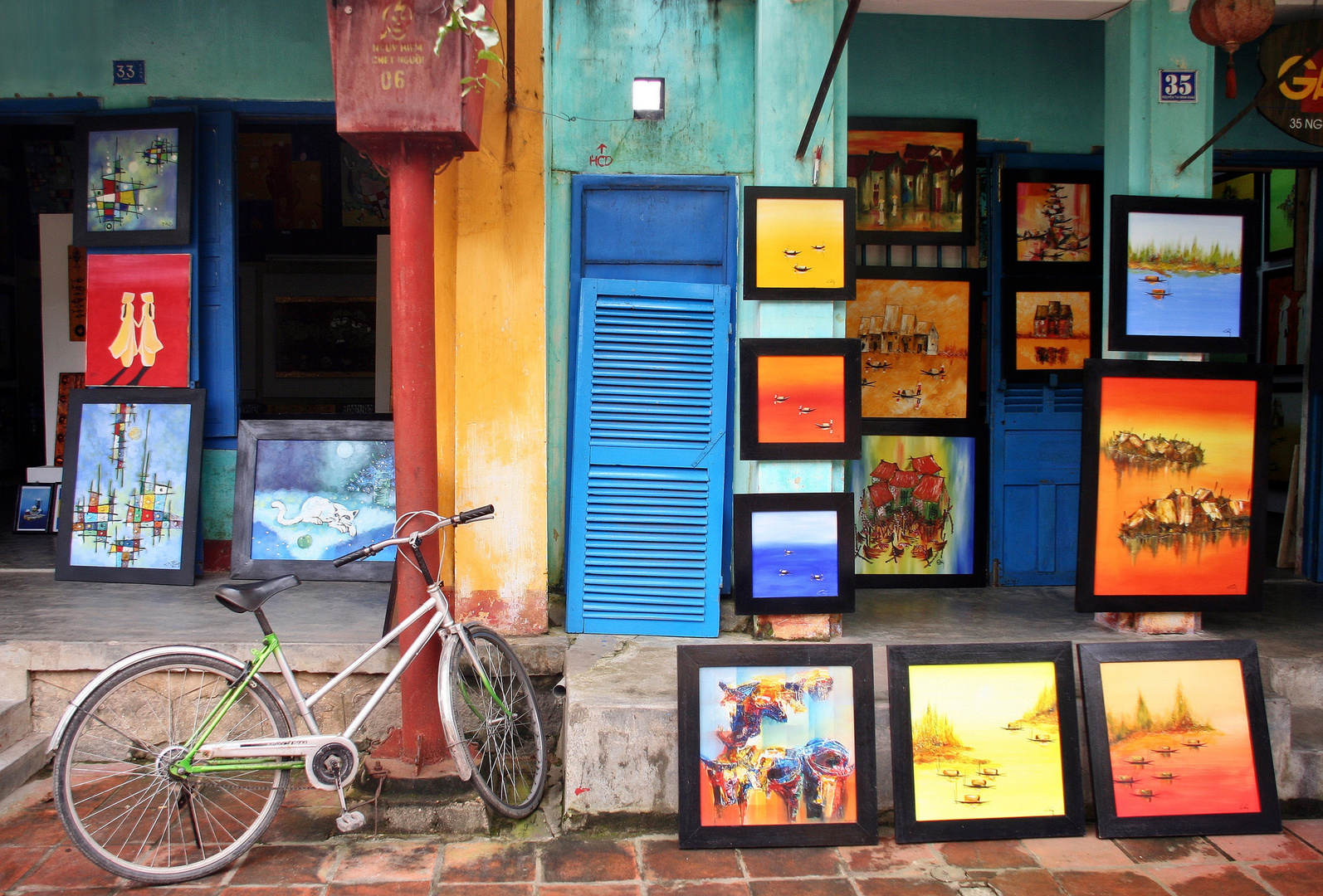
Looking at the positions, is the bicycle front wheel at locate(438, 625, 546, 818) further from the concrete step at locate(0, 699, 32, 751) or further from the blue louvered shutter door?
the concrete step at locate(0, 699, 32, 751)

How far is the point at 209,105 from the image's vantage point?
5527 mm

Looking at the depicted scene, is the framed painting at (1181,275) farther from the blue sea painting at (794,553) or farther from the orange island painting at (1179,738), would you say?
the blue sea painting at (794,553)

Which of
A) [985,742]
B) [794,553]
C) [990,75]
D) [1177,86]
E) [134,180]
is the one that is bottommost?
[985,742]

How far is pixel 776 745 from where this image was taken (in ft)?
11.7

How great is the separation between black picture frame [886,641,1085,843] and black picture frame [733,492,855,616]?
0.75 metres

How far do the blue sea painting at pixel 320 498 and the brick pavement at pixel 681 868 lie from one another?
82.3 inches

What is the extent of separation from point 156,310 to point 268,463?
3.80 ft

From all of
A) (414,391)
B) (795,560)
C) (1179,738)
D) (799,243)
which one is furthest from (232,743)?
(1179,738)

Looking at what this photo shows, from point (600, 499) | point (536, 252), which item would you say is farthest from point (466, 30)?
point (600, 499)

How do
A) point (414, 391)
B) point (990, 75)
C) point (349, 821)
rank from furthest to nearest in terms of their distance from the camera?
point (990, 75)
point (414, 391)
point (349, 821)

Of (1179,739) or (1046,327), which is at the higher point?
(1046,327)

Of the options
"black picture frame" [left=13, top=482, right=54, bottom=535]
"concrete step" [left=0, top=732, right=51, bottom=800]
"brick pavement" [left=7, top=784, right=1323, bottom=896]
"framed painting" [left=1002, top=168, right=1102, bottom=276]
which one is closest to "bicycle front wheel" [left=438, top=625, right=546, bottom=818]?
"brick pavement" [left=7, top=784, right=1323, bottom=896]

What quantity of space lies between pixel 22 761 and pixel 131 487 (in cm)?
192

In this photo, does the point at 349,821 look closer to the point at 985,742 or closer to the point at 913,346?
the point at 985,742
